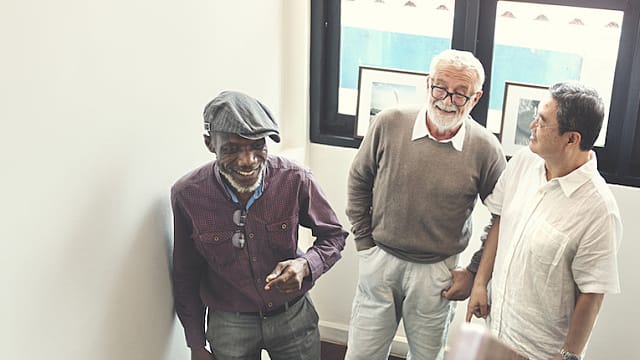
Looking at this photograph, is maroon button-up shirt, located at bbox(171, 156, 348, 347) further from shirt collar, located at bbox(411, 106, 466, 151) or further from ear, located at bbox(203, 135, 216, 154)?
shirt collar, located at bbox(411, 106, 466, 151)

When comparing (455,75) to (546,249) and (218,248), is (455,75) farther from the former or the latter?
(218,248)

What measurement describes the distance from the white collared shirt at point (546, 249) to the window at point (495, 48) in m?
0.76

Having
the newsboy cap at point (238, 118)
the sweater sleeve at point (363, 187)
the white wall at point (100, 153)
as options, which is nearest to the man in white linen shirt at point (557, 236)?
the sweater sleeve at point (363, 187)

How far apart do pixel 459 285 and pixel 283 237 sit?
63cm

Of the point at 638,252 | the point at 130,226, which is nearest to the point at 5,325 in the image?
the point at 130,226

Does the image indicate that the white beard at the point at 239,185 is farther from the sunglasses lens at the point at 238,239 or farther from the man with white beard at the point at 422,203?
the man with white beard at the point at 422,203

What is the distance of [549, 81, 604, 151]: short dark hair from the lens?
1800mm

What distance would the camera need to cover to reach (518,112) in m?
2.66

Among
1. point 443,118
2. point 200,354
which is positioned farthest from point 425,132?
point 200,354

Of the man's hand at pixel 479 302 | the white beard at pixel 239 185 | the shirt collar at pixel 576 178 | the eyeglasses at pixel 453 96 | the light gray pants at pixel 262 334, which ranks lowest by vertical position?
the light gray pants at pixel 262 334

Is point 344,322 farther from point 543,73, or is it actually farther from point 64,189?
point 64,189

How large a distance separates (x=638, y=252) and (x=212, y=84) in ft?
5.51

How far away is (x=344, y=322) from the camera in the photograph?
322 centimetres

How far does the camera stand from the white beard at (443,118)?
210cm
